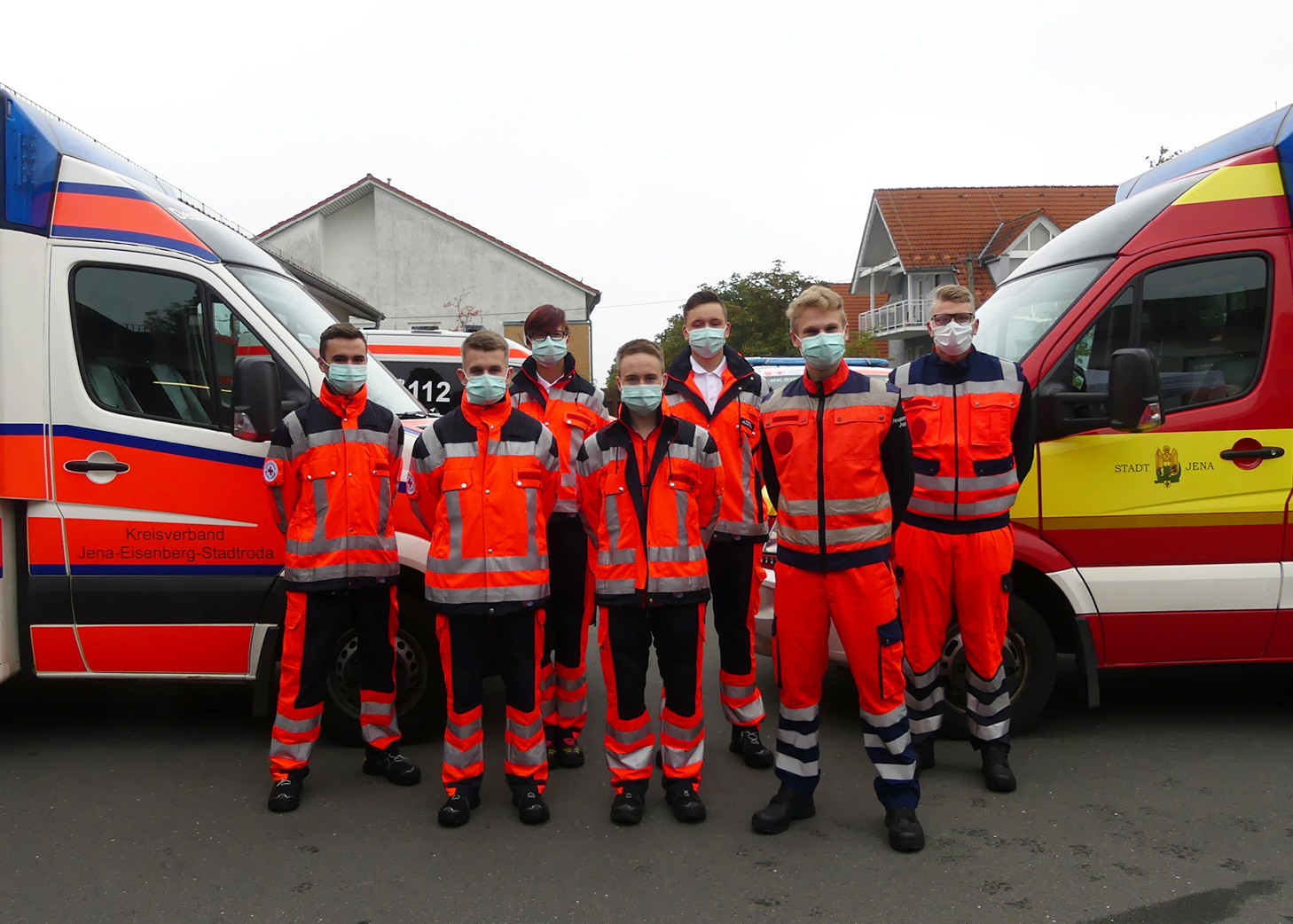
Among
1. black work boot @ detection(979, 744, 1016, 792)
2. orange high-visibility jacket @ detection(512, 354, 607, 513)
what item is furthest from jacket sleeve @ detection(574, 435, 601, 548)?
black work boot @ detection(979, 744, 1016, 792)

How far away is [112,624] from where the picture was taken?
4.51 m

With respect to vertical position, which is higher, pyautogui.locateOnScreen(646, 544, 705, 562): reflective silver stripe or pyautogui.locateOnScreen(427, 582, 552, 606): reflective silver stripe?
pyautogui.locateOnScreen(646, 544, 705, 562): reflective silver stripe

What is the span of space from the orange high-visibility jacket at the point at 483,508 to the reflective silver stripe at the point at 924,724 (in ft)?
5.73

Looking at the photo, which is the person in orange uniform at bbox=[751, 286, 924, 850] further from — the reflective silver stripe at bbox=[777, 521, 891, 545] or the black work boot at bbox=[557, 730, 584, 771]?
the black work boot at bbox=[557, 730, 584, 771]

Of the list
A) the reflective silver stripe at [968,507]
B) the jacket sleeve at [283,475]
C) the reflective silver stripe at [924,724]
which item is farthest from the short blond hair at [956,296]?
the jacket sleeve at [283,475]

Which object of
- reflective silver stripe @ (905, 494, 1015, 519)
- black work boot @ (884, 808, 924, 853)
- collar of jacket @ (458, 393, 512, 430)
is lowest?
black work boot @ (884, 808, 924, 853)

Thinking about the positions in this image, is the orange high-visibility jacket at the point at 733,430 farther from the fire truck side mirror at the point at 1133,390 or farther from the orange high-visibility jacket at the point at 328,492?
the fire truck side mirror at the point at 1133,390

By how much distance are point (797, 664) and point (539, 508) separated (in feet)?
4.02

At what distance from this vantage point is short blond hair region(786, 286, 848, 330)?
3836mm

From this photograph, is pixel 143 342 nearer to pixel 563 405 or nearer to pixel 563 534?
pixel 563 405

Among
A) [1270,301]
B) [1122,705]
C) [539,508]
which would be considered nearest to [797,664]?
[539,508]

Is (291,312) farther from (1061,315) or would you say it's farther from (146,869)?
(1061,315)

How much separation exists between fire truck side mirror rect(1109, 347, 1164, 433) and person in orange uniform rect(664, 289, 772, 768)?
5.07ft

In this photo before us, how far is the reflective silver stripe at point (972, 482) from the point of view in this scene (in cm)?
405
